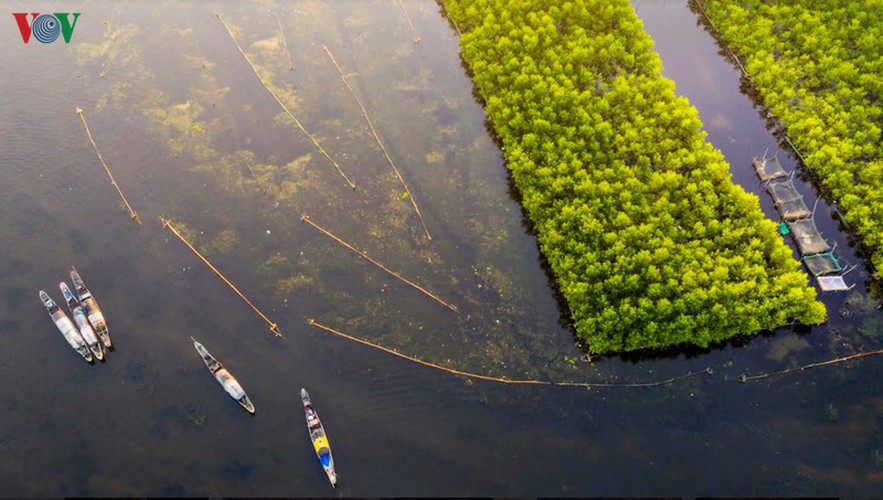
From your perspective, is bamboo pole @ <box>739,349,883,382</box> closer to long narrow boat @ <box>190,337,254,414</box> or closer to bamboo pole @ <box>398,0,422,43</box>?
long narrow boat @ <box>190,337,254,414</box>

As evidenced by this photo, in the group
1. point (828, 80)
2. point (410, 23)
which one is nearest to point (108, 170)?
point (410, 23)

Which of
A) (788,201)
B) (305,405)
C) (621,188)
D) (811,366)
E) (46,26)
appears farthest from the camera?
(46,26)

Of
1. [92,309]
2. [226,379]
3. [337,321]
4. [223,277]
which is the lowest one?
[226,379]

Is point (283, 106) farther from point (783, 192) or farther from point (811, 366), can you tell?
point (811, 366)

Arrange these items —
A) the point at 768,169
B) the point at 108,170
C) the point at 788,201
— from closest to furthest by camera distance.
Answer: the point at 788,201
the point at 768,169
the point at 108,170

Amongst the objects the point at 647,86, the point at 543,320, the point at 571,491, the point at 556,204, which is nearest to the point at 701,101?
the point at 647,86

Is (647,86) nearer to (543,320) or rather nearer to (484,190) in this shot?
(484,190)
